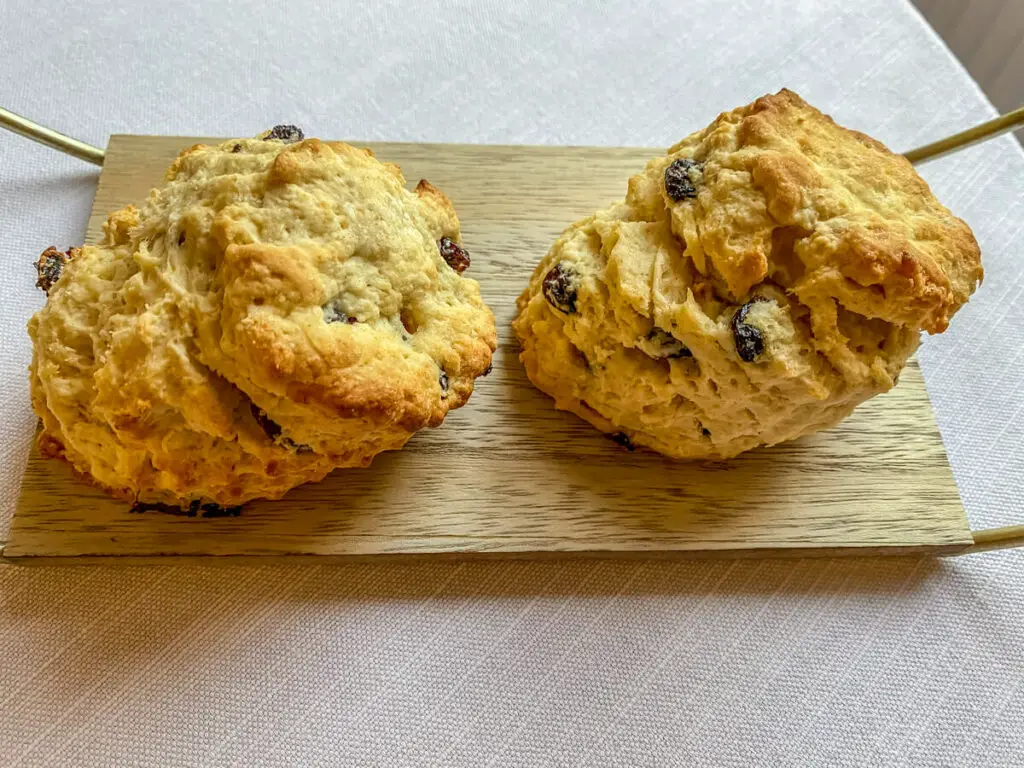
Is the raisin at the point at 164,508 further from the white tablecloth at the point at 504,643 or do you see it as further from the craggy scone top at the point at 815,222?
the craggy scone top at the point at 815,222

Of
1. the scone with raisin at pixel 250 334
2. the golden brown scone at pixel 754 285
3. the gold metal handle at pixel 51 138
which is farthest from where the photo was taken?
the gold metal handle at pixel 51 138

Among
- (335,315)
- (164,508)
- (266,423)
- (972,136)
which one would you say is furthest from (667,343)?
(972,136)

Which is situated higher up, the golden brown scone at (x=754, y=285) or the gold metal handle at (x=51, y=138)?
the golden brown scone at (x=754, y=285)

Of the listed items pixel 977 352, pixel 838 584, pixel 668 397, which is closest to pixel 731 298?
pixel 668 397

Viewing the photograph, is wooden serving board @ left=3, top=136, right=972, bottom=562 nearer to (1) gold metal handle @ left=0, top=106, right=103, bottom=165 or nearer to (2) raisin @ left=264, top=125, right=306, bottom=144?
(1) gold metal handle @ left=0, top=106, right=103, bottom=165

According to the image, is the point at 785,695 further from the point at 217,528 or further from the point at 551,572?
the point at 217,528

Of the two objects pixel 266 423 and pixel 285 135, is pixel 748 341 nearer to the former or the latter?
pixel 266 423

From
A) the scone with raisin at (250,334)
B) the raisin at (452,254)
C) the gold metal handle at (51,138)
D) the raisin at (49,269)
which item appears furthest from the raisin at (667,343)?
the gold metal handle at (51,138)
